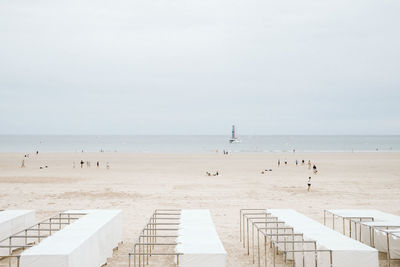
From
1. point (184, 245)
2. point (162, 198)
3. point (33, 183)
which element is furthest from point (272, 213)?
point (33, 183)

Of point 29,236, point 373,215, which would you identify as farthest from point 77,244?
point 373,215

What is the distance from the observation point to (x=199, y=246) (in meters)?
8.98

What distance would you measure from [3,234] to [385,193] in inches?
941

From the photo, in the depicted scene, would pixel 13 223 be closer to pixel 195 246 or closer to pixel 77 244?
pixel 77 244

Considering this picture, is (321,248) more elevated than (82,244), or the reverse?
(82,244)

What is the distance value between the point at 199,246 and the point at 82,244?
3.04 meters

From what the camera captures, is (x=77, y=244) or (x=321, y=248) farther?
(x=321, y=248)

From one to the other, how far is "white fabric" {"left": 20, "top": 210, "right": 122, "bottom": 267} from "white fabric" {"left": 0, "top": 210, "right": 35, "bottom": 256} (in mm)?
2244

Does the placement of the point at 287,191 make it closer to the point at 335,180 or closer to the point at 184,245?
the point at 335,180

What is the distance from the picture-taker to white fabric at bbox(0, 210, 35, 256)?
1187 centimetres

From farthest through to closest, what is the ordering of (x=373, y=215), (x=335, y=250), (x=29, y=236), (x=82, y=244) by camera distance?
(x=373, y=215), (x=29, y=236), (x=82, y=244), (x=335, y=250)

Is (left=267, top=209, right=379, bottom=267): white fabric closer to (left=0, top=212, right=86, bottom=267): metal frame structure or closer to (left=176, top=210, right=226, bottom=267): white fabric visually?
(left=176, top=210, right=226, bottom=267): white fabric

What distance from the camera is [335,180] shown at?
106 feet

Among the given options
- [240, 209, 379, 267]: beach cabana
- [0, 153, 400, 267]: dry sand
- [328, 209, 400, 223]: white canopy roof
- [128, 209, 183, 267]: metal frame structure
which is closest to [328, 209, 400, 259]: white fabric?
[328, 209, 400, 223]: white canopy roof
